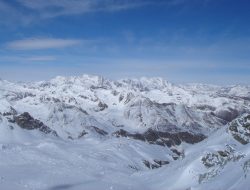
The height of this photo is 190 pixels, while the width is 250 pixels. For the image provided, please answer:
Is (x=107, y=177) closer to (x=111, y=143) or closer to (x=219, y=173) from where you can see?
(x=219, y=173)

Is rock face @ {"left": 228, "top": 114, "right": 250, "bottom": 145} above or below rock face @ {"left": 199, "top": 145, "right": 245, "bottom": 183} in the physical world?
above

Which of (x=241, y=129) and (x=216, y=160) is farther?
(x=241, y=129)

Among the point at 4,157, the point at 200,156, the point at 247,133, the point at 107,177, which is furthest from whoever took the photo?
the point at 4,157

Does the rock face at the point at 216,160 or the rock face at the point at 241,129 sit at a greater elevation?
the rock face at the point at 241,129

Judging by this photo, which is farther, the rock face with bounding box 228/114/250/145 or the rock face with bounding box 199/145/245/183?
the rock face with bounding box 228/114/250/145

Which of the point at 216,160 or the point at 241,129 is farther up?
the point at 241,129

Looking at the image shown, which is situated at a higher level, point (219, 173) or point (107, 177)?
point (219, 173)

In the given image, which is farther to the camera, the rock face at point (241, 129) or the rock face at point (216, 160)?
the rock face at point (241, 129)

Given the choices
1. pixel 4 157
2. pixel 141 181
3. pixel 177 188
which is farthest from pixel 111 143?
pixel 177 188
